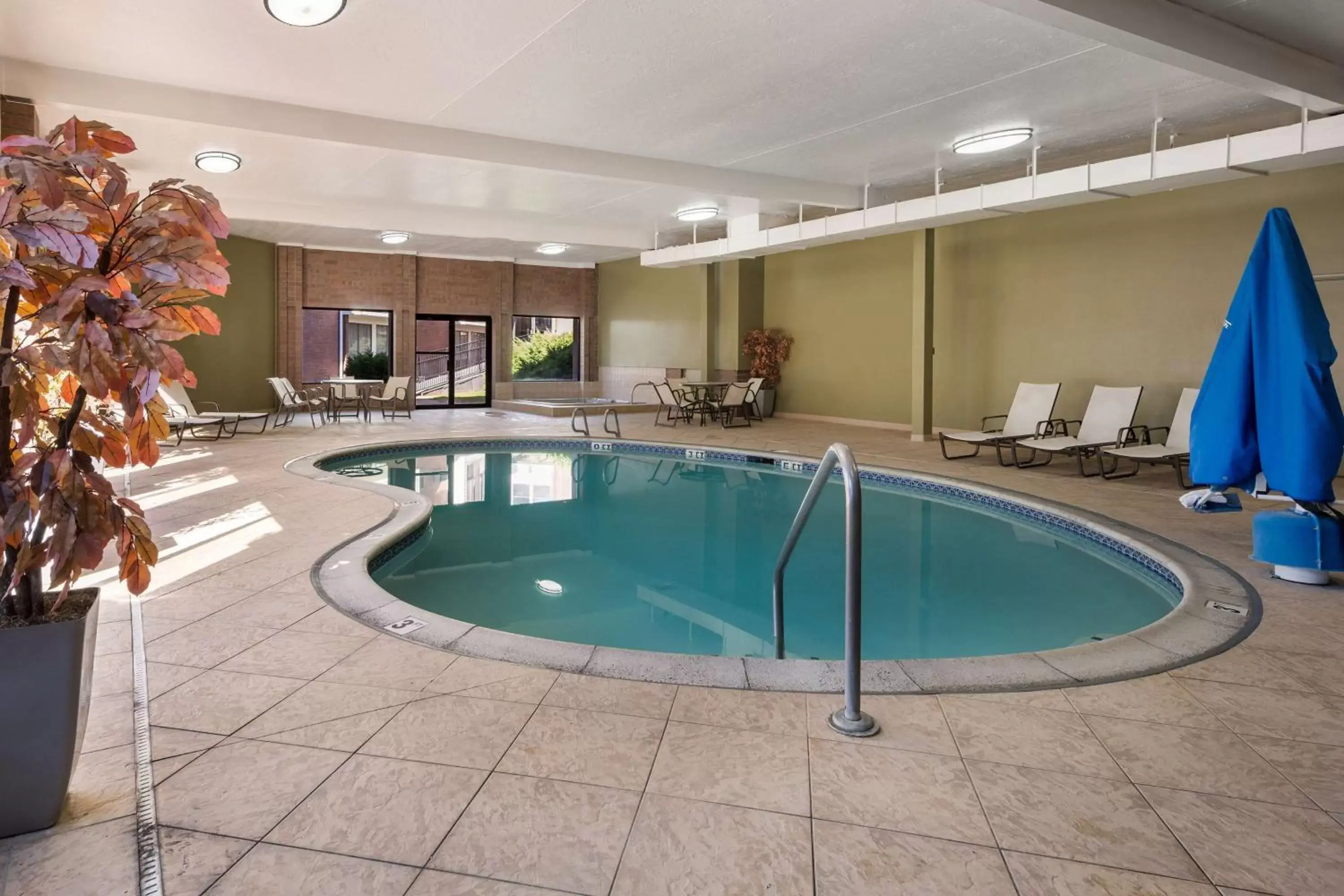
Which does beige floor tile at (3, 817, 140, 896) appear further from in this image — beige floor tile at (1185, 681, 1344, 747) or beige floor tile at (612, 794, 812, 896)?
beige floor tile at (1185, 681, 1344, 747)

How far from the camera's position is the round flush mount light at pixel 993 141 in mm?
6898

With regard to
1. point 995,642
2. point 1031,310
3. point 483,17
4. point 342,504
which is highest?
point 483,17

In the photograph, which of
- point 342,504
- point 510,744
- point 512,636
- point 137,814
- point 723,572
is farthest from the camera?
point 342,504

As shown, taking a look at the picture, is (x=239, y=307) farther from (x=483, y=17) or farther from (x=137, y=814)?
(x=137, y=814)

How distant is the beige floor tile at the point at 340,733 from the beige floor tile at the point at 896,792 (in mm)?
1224

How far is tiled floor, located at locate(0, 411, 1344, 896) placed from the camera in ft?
5.45

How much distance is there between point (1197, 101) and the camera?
244 inches

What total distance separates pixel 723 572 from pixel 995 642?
5.97ft

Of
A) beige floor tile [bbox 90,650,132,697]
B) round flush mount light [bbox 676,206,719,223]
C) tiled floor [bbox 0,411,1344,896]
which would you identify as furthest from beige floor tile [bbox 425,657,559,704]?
round flush mount light [bbox 676,206,719,223]

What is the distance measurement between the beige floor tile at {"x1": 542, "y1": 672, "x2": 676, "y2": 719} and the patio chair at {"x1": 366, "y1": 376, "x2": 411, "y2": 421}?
11.3 metres

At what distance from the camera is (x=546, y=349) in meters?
16.7

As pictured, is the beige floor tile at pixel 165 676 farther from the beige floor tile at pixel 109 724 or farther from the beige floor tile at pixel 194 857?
the beige floor tile at pixel 194 857

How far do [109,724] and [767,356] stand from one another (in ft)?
38.4

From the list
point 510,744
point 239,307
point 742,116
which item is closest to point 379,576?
point 510,744
